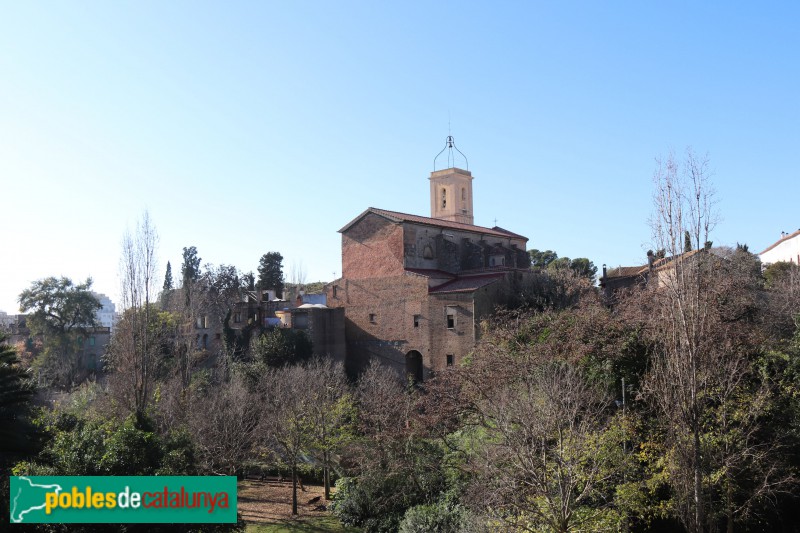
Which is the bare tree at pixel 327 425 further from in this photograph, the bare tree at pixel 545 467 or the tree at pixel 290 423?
the bare tree at pixel 545 467

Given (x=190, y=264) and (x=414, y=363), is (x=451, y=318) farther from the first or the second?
(x=190, y=264)

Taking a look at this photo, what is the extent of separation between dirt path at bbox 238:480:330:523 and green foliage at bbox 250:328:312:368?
10052 millimetres

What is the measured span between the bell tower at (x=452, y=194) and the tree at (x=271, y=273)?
12.9m

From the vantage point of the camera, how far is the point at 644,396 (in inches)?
677

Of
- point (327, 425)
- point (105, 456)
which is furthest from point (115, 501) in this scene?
point (327, 425)

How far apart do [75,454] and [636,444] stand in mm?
12370

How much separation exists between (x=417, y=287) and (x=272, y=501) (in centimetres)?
1529

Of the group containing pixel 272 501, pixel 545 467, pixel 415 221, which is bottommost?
pixel 272 501

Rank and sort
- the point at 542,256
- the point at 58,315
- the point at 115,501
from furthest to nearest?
1. the point at 542,256
2. the point at 58,315
3. the point at 115,501

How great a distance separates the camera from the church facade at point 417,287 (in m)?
33.3

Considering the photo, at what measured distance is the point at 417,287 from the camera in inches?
1384

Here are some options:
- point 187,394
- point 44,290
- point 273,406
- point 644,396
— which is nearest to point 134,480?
point 644,396

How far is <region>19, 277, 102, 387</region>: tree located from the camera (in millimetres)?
44844

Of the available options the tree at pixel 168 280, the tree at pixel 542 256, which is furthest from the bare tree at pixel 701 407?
the tree at pixel 542 256
